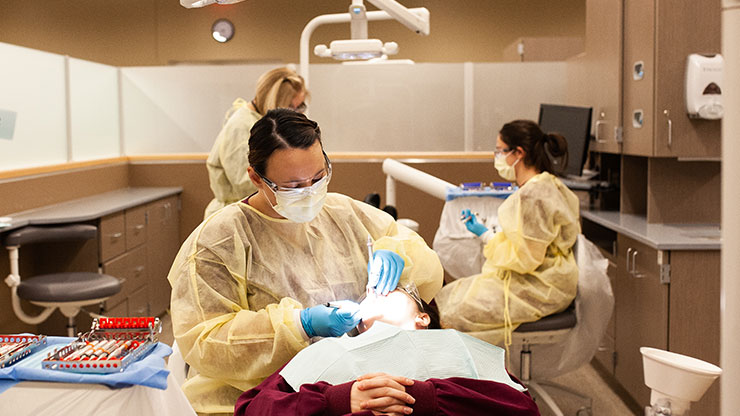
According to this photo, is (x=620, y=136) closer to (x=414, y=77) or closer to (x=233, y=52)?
(x=414, y=77)

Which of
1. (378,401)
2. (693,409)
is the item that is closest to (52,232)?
(378,401)

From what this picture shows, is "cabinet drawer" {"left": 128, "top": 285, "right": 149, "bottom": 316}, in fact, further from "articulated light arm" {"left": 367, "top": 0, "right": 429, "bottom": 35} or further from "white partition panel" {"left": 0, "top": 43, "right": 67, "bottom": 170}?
"articulated light arm" {"left": 367, "top": 0, "right": 429, "bottom": 35}

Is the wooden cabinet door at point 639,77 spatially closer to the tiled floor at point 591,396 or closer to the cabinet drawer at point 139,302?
the tiled floor at point 591,396

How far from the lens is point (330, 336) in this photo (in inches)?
59.5

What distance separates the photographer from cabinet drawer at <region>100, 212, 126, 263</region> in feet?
12.1

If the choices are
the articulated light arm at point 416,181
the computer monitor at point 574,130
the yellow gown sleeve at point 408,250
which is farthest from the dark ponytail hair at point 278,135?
the computer monitor at point 574,130

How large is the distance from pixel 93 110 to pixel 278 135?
345 cm

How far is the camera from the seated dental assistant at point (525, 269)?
278cm

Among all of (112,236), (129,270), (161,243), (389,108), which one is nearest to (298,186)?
(112,236)

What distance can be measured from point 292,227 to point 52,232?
1973 millimetres

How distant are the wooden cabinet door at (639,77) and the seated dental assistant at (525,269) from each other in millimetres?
559

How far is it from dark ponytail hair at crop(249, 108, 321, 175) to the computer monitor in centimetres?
219

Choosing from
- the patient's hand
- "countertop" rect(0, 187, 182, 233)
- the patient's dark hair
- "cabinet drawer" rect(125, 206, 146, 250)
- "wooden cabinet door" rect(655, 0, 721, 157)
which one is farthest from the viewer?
"cabinet drawer" rect(125, 206, 146, 250)

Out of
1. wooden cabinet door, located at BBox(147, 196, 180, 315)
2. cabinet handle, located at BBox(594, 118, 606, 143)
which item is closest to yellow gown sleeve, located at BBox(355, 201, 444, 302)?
cabinet handle, located at BBox(594, 118, 606, 143)
